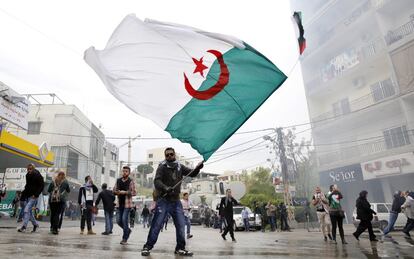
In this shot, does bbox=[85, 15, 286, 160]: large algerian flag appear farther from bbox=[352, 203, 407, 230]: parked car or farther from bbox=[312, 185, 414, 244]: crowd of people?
bbox=[352, 203, 407, 230]: parked car

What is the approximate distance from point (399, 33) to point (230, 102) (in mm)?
20522

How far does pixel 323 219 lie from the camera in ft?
33.6

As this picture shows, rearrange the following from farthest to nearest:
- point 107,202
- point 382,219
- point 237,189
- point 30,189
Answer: point 237,189 < point 382,219 < point 107,202 < point 30,189

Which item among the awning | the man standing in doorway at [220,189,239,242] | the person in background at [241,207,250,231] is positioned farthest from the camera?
the person in background at [241,207,250,231]

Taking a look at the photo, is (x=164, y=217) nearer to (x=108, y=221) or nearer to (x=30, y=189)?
(x=30, y=189)

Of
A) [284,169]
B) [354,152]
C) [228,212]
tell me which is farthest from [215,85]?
[354,152]

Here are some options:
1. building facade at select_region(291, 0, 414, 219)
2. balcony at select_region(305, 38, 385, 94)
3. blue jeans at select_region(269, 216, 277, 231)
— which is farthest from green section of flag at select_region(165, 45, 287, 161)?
balcony at select_region(305, 38, 385, 94)

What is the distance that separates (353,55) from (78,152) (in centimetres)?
2954

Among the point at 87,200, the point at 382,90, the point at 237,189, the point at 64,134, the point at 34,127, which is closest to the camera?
the point at 87,200

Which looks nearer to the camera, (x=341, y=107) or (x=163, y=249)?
(x=163, y=249)

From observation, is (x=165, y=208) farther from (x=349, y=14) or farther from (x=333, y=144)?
(x=349, y=14)

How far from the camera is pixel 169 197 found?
5285 millimetres

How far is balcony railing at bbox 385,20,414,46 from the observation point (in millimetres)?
20453

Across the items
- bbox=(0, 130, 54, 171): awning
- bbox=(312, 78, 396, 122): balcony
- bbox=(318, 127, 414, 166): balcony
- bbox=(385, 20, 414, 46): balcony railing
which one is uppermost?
bbox=(385, 20, 414, 46): balcony railing
